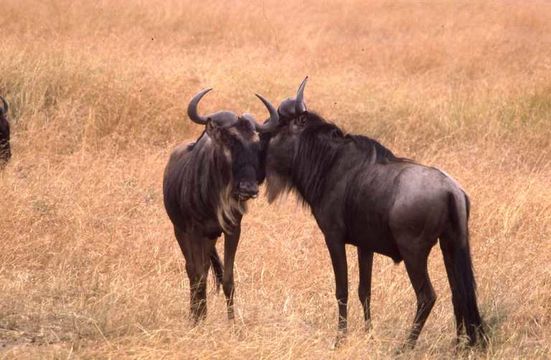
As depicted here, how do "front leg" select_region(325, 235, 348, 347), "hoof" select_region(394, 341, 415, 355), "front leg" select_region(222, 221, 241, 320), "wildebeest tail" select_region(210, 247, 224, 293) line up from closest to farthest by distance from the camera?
"hoof" select_region(394, 341, 415, 355) → "front leg" select_region(325, 235, 348, 347) → "front leg" select_region(222, 221, 241, 320) → "wildebeest tail" select_region(210, 247, 224, 293)

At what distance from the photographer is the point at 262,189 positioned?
7.80m

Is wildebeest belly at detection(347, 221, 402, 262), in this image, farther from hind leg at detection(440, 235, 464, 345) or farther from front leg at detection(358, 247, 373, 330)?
hind leg at detection(440, 235, 464, 345)

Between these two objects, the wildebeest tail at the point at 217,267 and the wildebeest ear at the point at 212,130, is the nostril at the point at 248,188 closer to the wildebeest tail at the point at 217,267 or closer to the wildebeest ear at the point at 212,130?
the wildebeest ear at the point at 212,130

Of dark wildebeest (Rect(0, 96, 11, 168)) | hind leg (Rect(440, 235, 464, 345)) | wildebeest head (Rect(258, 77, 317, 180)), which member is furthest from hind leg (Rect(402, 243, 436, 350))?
dark wildebeest (Rect(0, 96, 11, 168))

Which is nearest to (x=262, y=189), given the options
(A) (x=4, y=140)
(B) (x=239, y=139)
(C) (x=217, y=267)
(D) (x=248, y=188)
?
(C) (x=217, y=267)

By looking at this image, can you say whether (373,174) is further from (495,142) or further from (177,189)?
(495,142)

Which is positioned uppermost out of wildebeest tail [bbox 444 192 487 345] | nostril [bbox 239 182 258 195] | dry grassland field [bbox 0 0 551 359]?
nostril [bbox 239 182 258 195]

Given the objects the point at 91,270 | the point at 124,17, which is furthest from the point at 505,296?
the point at 124,17

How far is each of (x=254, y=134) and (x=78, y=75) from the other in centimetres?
578

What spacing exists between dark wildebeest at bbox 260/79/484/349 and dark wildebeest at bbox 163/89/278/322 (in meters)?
0.19

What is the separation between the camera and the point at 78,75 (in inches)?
409

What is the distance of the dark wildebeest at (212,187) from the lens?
16.4 ft

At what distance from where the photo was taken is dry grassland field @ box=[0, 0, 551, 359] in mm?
4829

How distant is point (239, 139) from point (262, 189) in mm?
2828
